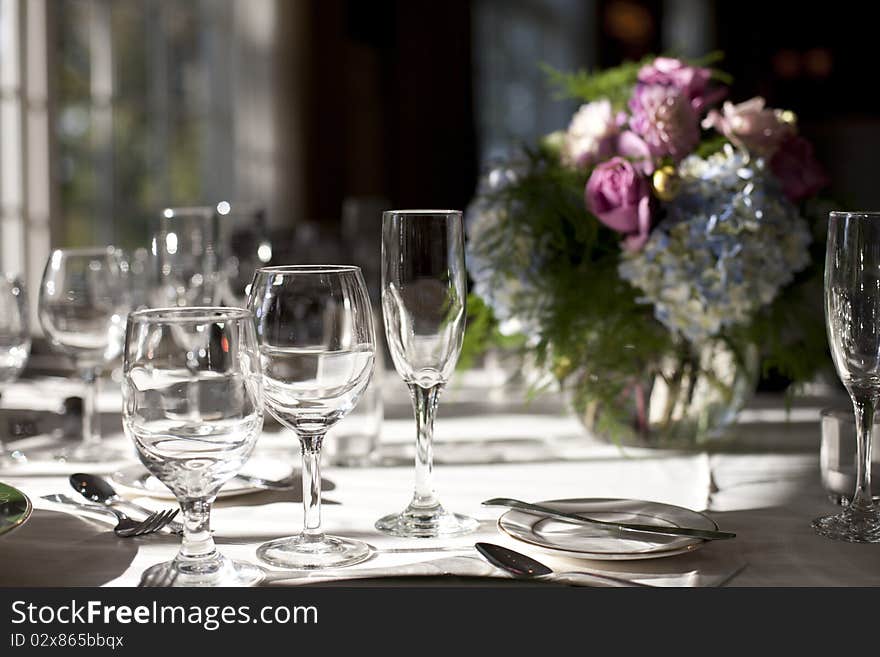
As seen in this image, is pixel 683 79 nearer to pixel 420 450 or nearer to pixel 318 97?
pixel 420 450

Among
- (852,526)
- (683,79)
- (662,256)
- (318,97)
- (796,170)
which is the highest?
(318,97)

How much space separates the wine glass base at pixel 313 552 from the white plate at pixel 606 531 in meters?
0.13

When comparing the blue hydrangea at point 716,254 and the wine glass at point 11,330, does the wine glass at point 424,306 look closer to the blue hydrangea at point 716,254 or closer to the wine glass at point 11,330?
the blue hydrangea at point 716,254

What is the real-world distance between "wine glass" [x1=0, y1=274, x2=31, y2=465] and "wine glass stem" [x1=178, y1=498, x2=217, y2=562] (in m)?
0.49

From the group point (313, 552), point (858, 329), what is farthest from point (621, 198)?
point (313, 552)

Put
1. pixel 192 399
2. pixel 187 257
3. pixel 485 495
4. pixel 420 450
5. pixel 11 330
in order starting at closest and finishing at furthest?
1. pixel 192 399
2. pixel 420 450
3. pixel 485 495
4. pixel 11 330
5. pixel 187 257

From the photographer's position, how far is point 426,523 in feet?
3.06

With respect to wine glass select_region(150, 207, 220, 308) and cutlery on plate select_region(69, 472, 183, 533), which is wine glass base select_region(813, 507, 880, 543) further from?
wine glass select_region(150, 207, 220, 308)

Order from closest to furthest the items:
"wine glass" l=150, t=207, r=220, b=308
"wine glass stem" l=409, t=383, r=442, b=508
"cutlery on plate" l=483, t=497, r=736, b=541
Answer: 1. "cutlery on plate" l=483, t=497, r=736, b=541
2. "wine glass stem" l=409, t=383, r=442, b=508
3. "wine glass" l=150, t=207, r=220, b=308

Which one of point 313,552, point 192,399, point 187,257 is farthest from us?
point 187,257

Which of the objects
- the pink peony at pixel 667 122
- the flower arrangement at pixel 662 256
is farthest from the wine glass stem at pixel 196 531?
the pink peony at pixel 667 122

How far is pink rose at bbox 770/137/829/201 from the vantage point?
1.27 meters

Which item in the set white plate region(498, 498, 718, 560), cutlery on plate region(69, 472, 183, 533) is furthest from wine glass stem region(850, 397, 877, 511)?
cutlery on plate region(69, 472, 183, 533)

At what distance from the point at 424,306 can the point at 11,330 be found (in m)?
0.53
